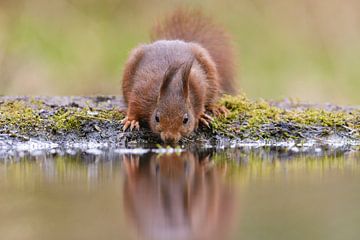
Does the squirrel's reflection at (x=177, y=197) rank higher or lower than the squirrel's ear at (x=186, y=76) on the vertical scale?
lower

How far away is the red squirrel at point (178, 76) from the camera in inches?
253

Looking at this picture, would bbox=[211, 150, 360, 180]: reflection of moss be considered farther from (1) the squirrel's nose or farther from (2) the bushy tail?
(2) the bushy tail

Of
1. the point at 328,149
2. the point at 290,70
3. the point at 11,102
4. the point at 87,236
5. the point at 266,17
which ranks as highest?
the point at 266,17

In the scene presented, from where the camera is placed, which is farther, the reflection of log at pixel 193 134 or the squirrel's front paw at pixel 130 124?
the squirrel's front paw at pixel 130 124

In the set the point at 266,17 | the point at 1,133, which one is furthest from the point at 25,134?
the point at 266,17

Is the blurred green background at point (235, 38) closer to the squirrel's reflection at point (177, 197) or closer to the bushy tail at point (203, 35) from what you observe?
the bushy tail at point (203, 35)

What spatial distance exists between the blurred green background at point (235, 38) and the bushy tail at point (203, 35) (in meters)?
2.59

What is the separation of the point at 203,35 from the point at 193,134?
1.73 m

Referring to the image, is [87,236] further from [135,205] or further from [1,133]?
[1,133]

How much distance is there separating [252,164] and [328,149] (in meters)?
0.95

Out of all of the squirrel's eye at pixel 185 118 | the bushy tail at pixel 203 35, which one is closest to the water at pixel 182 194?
the squirrel's eye at pixel 185 118

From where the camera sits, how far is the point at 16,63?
1034cm

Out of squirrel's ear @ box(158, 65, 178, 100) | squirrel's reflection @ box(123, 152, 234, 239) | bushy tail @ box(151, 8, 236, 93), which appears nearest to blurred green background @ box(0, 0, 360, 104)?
bushy tail @ box(151, 8, 236, 93)

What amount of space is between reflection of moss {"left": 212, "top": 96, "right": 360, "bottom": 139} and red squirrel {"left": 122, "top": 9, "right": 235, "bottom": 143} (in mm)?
165
